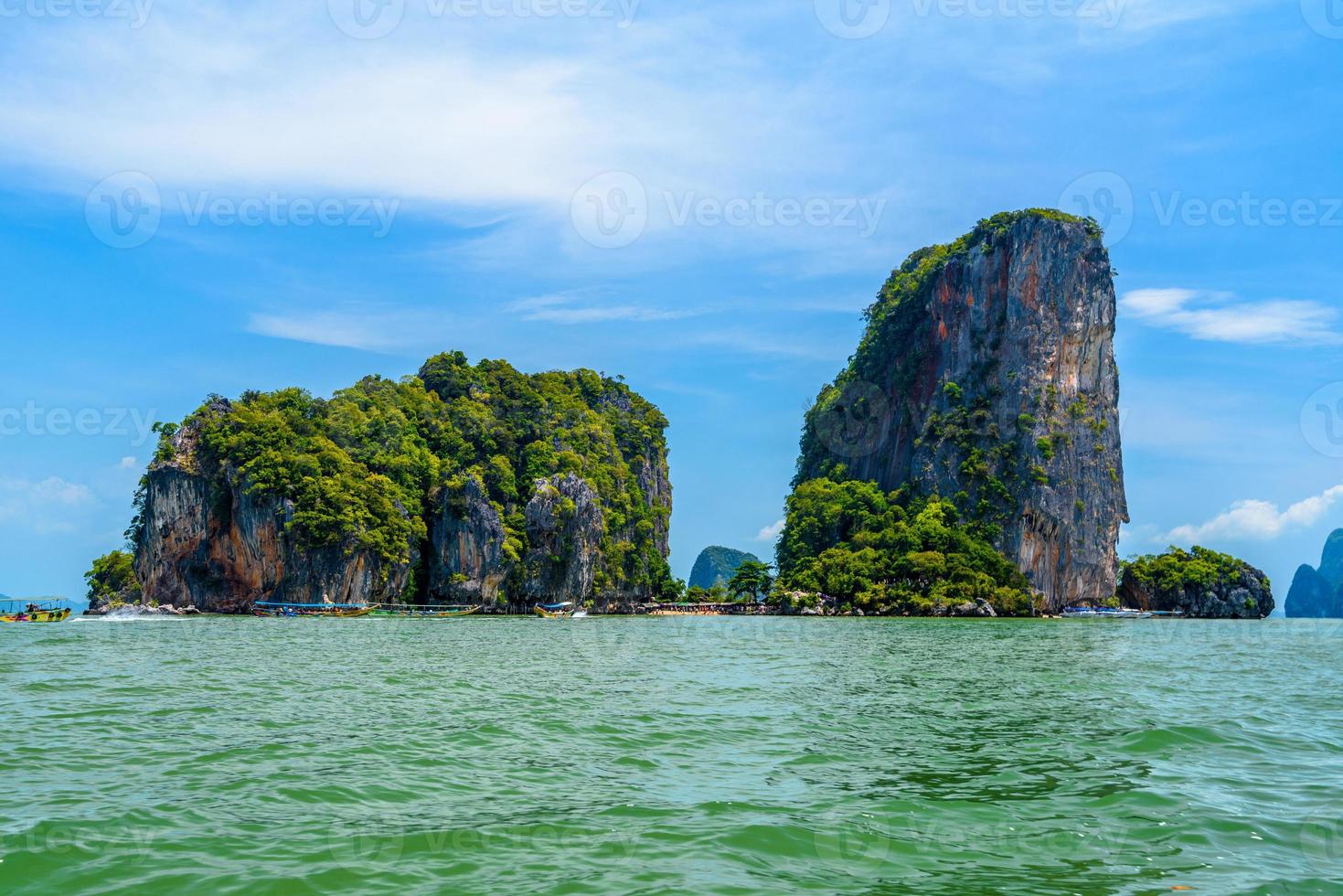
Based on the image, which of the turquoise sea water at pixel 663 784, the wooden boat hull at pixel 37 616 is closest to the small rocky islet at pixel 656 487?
the wooden boat hull at pixel 37 616

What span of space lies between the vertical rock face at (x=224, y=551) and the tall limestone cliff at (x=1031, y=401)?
54.5m

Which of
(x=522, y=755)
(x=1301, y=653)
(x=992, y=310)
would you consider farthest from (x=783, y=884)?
(x=992, y=310)

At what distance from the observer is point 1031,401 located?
9150cm

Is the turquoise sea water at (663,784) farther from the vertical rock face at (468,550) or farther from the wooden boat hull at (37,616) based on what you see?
the vertical rock face at (468,550)

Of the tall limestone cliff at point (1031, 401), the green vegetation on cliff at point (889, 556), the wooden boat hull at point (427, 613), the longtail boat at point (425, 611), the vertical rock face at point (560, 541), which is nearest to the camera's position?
the wooden boat hull at point (427, 613)

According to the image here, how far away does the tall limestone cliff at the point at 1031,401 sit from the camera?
8956cm

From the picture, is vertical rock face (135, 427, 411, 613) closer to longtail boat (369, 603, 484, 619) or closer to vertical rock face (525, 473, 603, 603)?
longtail boat (369, 603, 484, 619)

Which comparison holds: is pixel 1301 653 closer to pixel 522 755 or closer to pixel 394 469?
pixel 522 755

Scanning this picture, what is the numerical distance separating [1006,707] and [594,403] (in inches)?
3727

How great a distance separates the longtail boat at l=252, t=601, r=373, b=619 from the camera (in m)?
67.1

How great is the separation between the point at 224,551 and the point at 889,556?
174 feet

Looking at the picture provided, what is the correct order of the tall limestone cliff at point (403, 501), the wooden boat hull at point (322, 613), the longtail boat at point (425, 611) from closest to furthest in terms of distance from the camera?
the wooden boat hull at point (322, 613) < the longtail boat at point (425, 611) < the tall limestone cliff at point (403, 501)

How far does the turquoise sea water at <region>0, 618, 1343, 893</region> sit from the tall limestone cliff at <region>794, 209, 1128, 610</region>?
73.3 m

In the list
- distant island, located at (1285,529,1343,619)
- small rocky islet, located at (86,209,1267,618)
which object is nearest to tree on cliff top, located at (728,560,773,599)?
small rocky islet, located at (86,209,1267,618)
